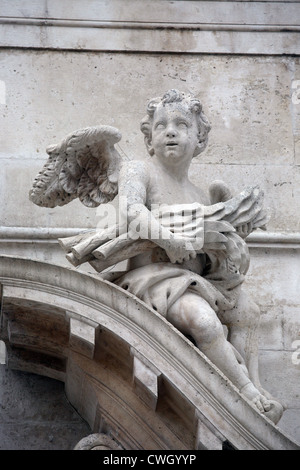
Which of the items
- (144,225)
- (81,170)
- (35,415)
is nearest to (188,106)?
(81,170)

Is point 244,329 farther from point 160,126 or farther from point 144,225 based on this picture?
point 160,126

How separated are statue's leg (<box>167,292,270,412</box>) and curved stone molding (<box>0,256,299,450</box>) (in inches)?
8.7

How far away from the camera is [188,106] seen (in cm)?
869

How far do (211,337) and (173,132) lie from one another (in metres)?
1.15

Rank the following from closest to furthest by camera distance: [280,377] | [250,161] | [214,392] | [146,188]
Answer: [214,392] → [146,188] → [280,377] → [250,161]

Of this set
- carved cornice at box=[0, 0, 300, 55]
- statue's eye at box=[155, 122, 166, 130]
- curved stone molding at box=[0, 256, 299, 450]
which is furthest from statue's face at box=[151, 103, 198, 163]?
carved cornice at box=[0, 0, 300, 55]

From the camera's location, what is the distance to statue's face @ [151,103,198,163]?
28.3 feet

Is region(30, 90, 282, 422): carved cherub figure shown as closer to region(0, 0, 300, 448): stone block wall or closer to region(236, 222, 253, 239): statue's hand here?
region(236, 222, 253, 239): statue's hand

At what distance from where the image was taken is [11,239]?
963cm

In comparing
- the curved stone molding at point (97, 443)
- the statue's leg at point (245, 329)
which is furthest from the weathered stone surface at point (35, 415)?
the statue's leg at point (245, 329)

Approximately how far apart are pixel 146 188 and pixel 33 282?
0.82 metres

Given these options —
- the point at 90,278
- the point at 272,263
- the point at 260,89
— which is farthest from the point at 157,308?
the point at 260,89

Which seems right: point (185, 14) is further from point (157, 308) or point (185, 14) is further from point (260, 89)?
point (157, 308)

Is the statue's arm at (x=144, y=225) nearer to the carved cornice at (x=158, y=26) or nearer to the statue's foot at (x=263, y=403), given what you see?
the statue's foot at (x=263, y=403)
